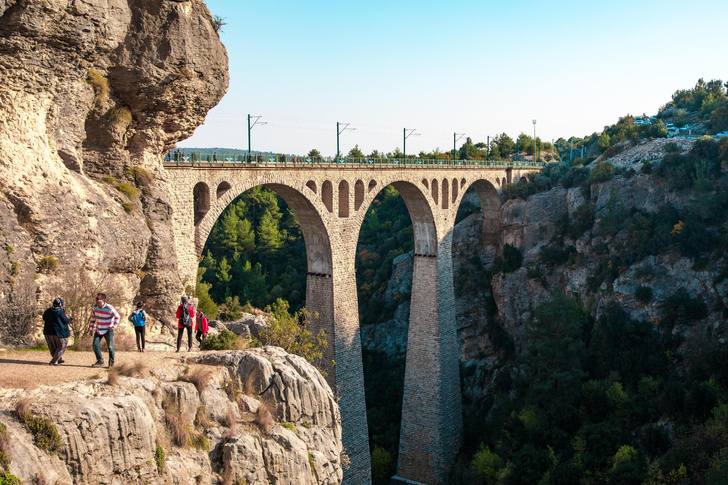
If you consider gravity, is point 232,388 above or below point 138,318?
below

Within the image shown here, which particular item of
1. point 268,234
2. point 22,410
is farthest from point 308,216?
point 268,234

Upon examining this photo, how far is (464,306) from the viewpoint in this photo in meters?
45.7

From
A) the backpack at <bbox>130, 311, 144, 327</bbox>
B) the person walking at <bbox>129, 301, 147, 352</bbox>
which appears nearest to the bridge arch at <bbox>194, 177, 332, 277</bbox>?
the person walking at <bbox>129, 301, 147, 352</bbox>

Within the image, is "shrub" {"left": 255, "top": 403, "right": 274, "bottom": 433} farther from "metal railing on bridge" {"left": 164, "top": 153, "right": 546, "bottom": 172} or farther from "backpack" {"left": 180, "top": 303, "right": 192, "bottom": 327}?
"metal railing on bridge" {"left": 164, "top": 153, "right": 546, "bottom": 172}

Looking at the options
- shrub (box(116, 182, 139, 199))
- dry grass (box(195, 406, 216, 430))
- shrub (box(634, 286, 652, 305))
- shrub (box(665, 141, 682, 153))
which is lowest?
shrub (box(634, 286, 652, 305))

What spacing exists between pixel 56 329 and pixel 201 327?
5000 millimetres

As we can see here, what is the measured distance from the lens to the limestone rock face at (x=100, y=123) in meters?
13.7

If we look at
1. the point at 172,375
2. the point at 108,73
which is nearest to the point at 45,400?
the point at 172,375

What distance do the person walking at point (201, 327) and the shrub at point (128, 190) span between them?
422cm

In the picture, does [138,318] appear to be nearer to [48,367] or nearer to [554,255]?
[48,367]

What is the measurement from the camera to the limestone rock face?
44.9 feet

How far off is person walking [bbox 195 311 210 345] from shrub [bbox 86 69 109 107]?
6527mm

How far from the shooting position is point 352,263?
98.5 ft

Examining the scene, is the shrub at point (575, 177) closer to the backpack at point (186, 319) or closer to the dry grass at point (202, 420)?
the backpack at point (186, 319)
